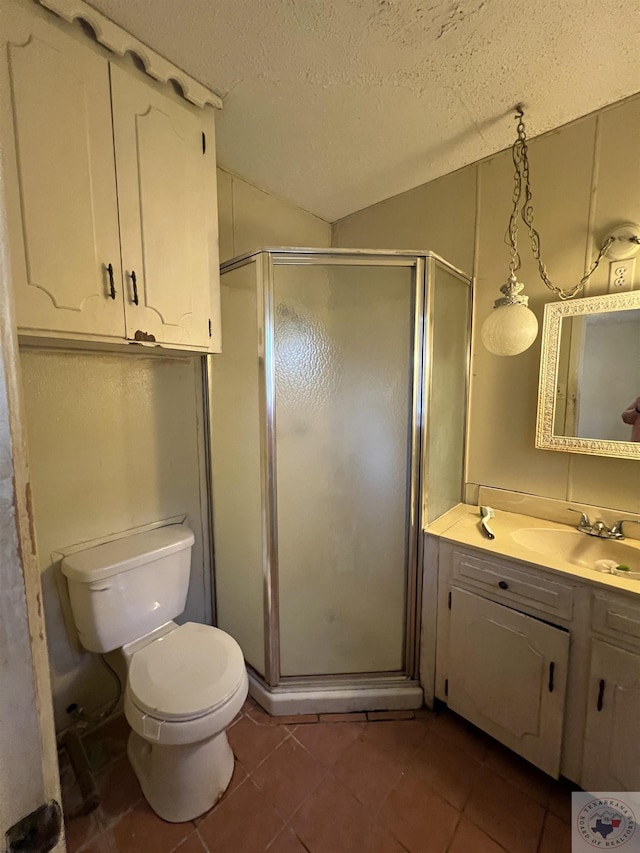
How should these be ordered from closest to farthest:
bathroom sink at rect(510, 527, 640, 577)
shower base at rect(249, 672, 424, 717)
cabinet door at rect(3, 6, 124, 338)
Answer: cabinet door at rect(3, 6, 124, 338), bathroom sink at rect(510, 527, 640, 577), shower base at rect(249, 672, 424, 717)

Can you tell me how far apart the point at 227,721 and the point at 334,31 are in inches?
83.3

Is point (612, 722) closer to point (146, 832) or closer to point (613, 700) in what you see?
point (613, 700)

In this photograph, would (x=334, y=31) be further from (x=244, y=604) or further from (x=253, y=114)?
(x=244, y=604)

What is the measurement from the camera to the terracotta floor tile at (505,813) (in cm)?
113

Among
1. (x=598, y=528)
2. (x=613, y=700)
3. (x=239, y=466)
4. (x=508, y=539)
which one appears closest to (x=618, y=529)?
(x=598, y=528)

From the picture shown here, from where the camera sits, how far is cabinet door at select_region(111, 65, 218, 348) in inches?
43.4

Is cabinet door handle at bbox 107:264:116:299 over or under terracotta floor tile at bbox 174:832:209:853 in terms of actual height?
over

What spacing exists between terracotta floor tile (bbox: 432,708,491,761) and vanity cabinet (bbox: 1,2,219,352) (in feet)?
5.91

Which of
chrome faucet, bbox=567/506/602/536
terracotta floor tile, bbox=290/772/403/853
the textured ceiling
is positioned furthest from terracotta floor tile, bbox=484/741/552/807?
the textured ceiling

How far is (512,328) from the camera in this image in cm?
132

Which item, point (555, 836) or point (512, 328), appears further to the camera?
point (512, 328)

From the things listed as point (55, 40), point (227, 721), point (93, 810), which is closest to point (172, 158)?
point (55, 40)

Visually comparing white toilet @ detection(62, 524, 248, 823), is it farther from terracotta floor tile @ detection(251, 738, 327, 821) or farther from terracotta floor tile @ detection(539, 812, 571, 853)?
terracotta floor tile @ detection(539, 812, 571, 853)

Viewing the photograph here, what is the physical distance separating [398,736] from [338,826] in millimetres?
401
